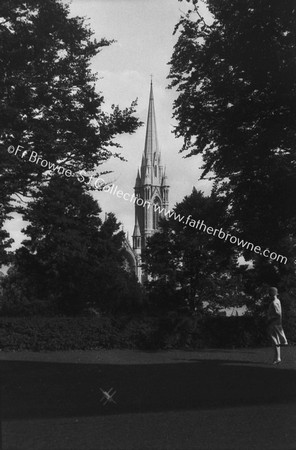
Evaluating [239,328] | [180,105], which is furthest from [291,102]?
[239,328]

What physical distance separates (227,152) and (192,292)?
3044cm

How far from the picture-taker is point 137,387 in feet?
36.8

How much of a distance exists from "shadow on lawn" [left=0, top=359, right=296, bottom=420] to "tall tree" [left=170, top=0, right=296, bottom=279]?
646cm

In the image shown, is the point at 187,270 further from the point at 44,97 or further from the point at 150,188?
the point at 150,188

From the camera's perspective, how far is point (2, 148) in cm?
2270

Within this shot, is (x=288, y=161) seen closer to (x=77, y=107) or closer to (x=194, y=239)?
(x=77, y=107)

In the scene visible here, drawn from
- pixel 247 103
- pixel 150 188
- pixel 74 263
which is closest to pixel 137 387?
pixel 247 103

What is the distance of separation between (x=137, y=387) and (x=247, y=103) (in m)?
10.4

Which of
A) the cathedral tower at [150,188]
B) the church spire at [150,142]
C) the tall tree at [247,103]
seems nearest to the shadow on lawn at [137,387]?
the tall tree at [247,103]

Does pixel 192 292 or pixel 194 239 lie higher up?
pixel 194 239

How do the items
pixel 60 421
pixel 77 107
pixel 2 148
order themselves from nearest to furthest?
pixel 60 421
pixel 2 148
pixel 77 107

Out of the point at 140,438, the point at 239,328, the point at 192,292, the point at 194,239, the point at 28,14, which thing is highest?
the point at 28,14

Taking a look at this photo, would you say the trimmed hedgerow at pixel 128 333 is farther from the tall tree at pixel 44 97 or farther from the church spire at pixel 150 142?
the church spire at pixel 150 142

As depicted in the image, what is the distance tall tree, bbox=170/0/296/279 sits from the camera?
56.4 ft
